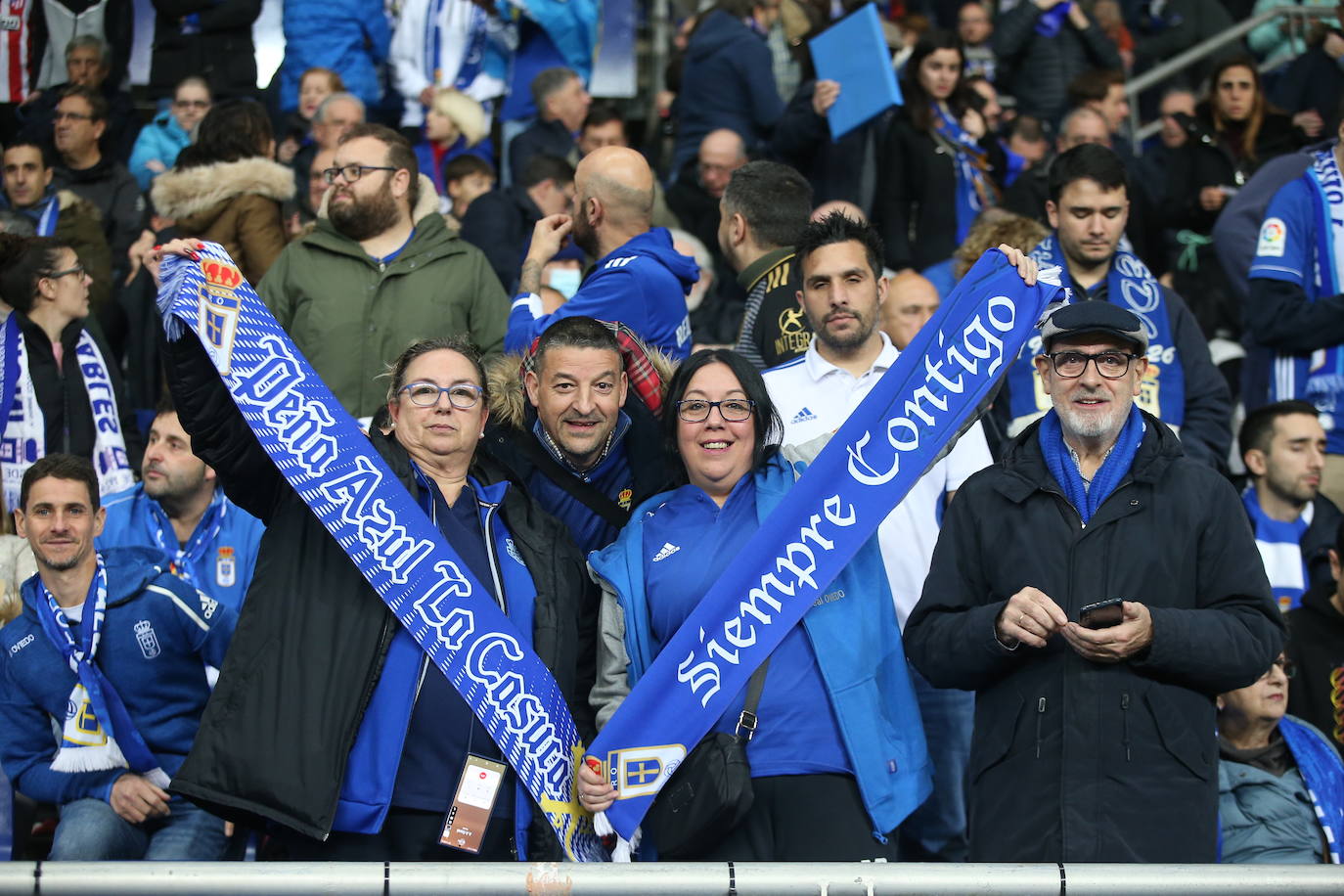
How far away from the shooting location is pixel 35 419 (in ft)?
24.3

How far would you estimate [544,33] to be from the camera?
38.5ft

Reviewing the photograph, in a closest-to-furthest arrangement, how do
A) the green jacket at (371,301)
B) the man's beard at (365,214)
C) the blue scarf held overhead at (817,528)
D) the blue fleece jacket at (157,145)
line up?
the blue scarf held overhead at (817,528) < the green jacket at (371,301) < the man's beard at (365,214) < the blue fleece jacket at (157,145)

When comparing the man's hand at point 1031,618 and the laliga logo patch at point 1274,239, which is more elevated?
the laliga logo patch at point 1274,239

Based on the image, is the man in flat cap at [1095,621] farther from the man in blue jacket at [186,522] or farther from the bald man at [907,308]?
the man in blue jacket at [186,522]

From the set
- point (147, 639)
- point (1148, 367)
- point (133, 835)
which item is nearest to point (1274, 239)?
point (1148, 367)

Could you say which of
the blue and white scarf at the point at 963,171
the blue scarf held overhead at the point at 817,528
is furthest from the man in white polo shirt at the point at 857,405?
the blue and white scarf at the point at 963,171

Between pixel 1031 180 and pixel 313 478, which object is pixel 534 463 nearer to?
pixel 313 478

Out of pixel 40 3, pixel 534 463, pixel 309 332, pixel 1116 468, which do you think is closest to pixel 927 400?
pixel 1116 468

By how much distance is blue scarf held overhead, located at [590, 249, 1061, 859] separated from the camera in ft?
15.5

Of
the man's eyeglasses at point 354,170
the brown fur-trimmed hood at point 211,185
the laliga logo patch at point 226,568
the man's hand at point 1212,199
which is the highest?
the man's hand at point 1212,199

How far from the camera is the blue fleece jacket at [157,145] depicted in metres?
10.4

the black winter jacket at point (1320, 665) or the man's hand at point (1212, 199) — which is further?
the man's hand at point (1212, 199)

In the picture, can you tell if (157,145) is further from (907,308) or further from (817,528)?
(817,528)

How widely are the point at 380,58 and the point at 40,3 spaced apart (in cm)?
232
